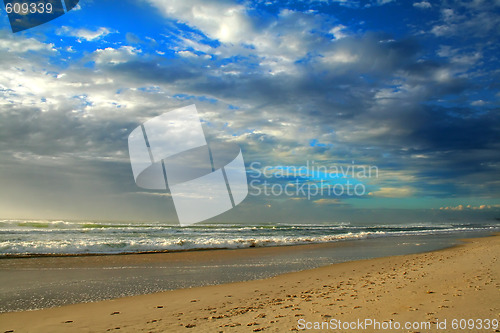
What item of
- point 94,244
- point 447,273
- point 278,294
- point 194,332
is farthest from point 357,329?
point 94,244

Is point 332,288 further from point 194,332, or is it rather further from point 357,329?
point 194,332

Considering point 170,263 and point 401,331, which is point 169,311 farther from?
point 170,263

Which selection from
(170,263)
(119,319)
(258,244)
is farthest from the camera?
(258,244)

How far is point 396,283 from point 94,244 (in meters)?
16.8

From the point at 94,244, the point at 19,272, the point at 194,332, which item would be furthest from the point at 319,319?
the point at 94,244

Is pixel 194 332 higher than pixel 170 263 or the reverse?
higher

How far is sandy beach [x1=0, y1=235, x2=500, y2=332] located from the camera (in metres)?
4.52

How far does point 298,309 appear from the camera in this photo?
18.2ft

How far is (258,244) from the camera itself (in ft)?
73.8

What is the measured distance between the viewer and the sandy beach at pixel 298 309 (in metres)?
4.52

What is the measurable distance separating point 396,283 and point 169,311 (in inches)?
226

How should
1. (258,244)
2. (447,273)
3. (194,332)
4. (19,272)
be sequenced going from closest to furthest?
(194,332) < (447,273) < (19,272) < (258,244)

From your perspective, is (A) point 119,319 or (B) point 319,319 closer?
(B) point 319,319

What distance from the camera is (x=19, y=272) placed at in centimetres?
1059
